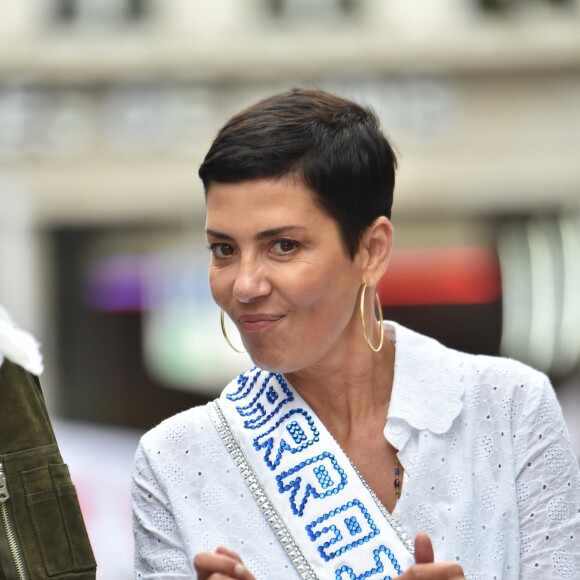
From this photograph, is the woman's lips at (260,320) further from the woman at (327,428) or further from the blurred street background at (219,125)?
the blurred street background at (219,125)

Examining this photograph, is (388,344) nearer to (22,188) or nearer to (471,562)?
(471,562)

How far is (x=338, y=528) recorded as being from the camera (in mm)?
2859

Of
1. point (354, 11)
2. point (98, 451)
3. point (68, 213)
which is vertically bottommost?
point (98, 451)

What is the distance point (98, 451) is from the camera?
997 cm

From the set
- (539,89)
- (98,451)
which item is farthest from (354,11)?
(98,451)

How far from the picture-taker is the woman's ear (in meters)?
2.96

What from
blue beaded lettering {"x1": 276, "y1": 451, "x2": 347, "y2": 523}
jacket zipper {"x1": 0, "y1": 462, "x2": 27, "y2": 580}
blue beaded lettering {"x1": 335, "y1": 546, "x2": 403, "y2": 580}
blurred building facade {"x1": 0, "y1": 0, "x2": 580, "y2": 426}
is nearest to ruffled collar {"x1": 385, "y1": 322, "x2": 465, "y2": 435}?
blue beaded lettering {"x1": 276, "y1": 451, "x2": 347, "y2": 523}

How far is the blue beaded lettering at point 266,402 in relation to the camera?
3039 mm

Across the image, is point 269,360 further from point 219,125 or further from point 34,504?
point 219,125

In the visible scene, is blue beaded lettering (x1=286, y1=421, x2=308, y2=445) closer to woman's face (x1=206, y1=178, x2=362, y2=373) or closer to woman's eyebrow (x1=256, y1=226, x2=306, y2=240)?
woman's face (x1=206, y1=178, x2=362, y2=373)

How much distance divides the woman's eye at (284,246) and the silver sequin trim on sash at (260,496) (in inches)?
16.6

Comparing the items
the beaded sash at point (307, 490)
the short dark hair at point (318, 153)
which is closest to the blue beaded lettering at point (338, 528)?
the beaded sash at point (307, 490)

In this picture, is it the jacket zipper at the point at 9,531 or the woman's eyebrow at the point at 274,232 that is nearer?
the jacket zipper at the point at 9,531

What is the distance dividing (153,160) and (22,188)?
169cm
